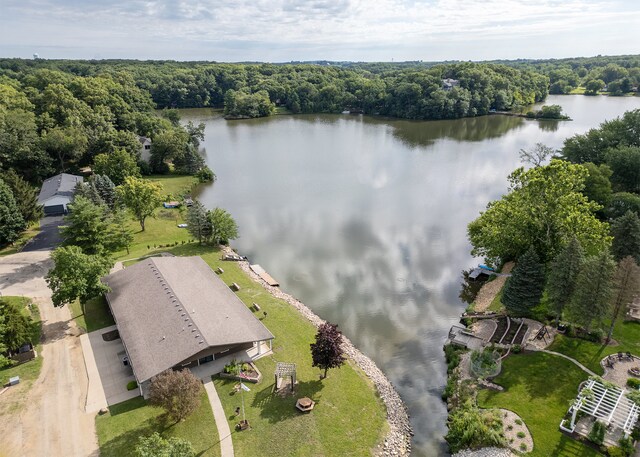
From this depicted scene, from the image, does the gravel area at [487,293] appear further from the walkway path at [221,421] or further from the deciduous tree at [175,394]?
the deciduous tree at [175,394]

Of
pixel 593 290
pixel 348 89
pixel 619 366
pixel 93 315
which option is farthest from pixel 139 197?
pixel 348 89

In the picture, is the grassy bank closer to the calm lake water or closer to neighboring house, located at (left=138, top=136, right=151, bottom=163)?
the calm lake water

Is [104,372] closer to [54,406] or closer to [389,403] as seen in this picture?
[54,406]

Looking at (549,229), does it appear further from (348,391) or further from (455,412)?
(348,391)

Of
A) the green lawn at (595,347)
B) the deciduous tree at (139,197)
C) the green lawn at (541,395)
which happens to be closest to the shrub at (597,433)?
the green lawn at (541,395)

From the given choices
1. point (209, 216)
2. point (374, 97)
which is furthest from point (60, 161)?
point (374, 97)
